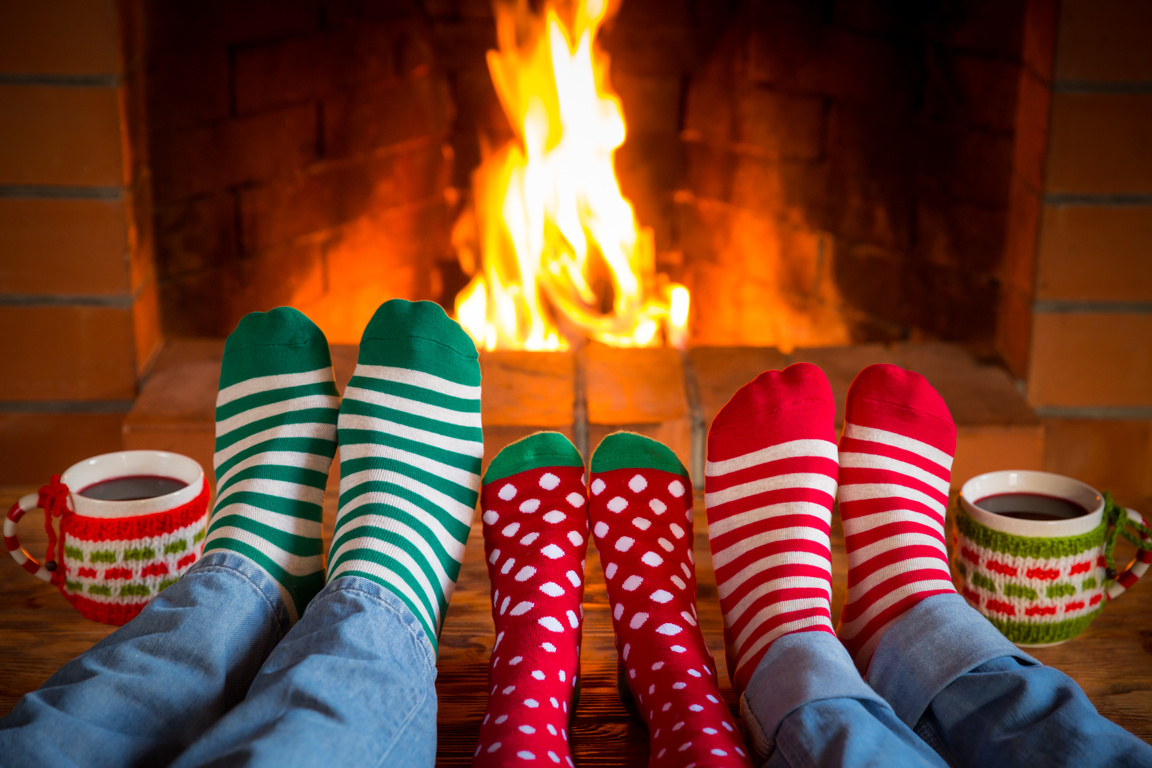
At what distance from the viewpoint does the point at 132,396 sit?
134 cm

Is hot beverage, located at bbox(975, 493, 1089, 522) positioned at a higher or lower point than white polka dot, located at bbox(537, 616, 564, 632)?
higher

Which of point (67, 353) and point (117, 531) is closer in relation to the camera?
point (117, 531)

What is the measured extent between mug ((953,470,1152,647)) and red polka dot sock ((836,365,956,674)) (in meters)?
0.04

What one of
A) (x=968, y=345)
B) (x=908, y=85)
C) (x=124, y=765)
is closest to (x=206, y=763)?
(x=124, y=765)

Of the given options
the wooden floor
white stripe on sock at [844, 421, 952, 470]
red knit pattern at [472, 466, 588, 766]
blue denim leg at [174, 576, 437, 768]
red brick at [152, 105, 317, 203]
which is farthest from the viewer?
red brick at [152, 105, 317, 203]

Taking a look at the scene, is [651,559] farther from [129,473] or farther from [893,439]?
[129,473]

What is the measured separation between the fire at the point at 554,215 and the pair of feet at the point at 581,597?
2.34 ft

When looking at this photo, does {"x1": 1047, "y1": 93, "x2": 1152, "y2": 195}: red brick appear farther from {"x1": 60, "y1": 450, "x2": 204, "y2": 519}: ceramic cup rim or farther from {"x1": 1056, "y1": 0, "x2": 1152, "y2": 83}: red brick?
{"x1": 60, "y1": 450, "x2": 204, "y2": 519}: ceramic cup rim

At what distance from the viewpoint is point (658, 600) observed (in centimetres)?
90

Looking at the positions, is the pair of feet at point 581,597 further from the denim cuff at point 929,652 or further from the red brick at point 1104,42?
the red brick at point 1104,42

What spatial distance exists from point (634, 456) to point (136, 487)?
46 centimetres

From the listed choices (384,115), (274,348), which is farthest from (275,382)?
(384,115)

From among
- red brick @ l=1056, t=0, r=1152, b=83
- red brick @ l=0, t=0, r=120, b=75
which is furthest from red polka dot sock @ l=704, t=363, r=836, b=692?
red brick @ l=0, t=0, r=120, b=75

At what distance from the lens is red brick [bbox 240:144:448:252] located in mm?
1583
